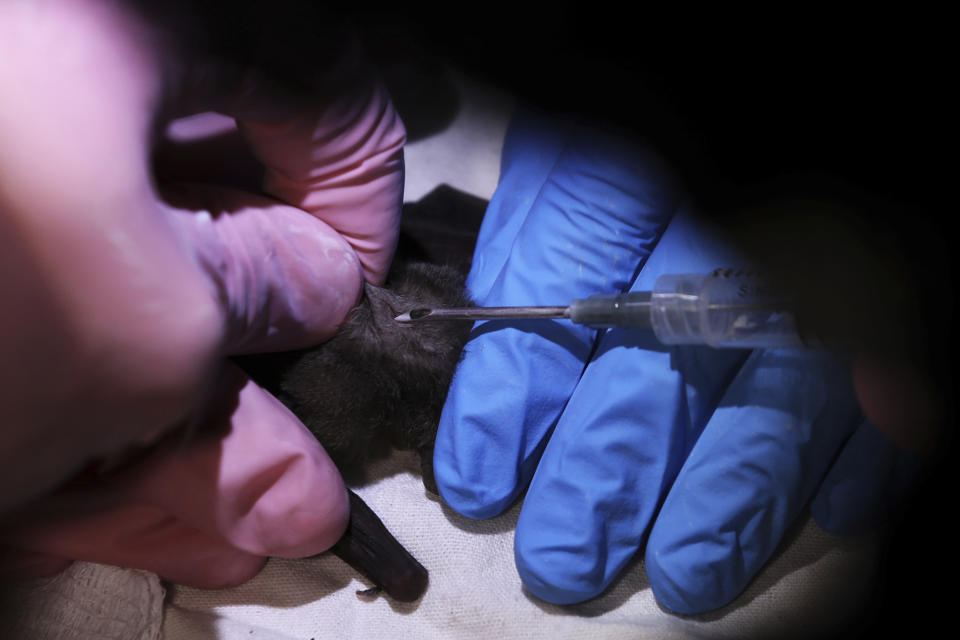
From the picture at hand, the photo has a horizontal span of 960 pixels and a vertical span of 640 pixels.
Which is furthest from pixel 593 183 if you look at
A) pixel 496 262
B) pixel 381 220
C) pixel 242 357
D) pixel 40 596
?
pixel 40 596

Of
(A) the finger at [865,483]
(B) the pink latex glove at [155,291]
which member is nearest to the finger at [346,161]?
(B) the pink latex glove at [155,291]

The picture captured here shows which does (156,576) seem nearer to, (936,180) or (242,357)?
(242,357)

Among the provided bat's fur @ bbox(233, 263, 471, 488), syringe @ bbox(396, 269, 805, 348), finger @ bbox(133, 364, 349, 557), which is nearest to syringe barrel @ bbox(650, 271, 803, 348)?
syringe @ bbox(396, 269, 805, 348)

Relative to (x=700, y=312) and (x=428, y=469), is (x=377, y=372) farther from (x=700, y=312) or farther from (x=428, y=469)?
(x=700, y=312)

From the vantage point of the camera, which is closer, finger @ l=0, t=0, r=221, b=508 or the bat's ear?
finger @ l=0, t=0, r=221, b=508

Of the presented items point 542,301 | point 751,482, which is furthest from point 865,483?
point 542,301

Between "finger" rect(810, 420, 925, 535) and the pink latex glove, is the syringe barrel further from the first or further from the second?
the pink latex glove
